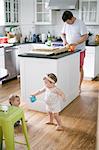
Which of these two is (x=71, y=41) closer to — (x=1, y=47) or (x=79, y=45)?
(x=79, y=45)

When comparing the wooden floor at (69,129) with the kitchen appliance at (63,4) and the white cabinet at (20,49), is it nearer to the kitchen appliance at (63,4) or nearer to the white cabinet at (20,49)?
the white cabinet at (20,49)

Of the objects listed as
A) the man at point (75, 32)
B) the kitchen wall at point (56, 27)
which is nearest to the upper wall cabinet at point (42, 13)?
the kitchen wall at point (56, 27)

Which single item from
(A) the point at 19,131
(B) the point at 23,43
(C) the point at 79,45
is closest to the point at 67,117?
(A) the point at 19,131

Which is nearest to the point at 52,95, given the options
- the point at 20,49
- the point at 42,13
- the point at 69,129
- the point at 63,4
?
the point at 69,129

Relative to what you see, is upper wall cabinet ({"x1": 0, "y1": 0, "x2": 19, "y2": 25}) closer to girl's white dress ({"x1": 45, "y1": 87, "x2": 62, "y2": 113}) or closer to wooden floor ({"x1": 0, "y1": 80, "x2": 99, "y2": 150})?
wooden floor ({"x1": 0, "y1": 80, "x2": 99, "y2": 150})

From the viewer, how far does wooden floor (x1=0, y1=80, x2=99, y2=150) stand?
111 inches

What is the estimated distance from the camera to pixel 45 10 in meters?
6.09

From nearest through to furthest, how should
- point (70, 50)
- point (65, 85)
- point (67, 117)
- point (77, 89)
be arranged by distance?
point (67, 117)
point (65, 85)
point (70, 50)
point (77, 89)

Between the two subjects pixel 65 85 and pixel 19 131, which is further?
pixel 65 85

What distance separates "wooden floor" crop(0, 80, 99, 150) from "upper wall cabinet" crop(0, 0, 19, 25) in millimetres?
2069

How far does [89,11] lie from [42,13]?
3.78 ft

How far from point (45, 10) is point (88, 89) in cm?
229

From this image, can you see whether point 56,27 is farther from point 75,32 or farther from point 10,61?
point 75,32

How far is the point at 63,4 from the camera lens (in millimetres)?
5711
